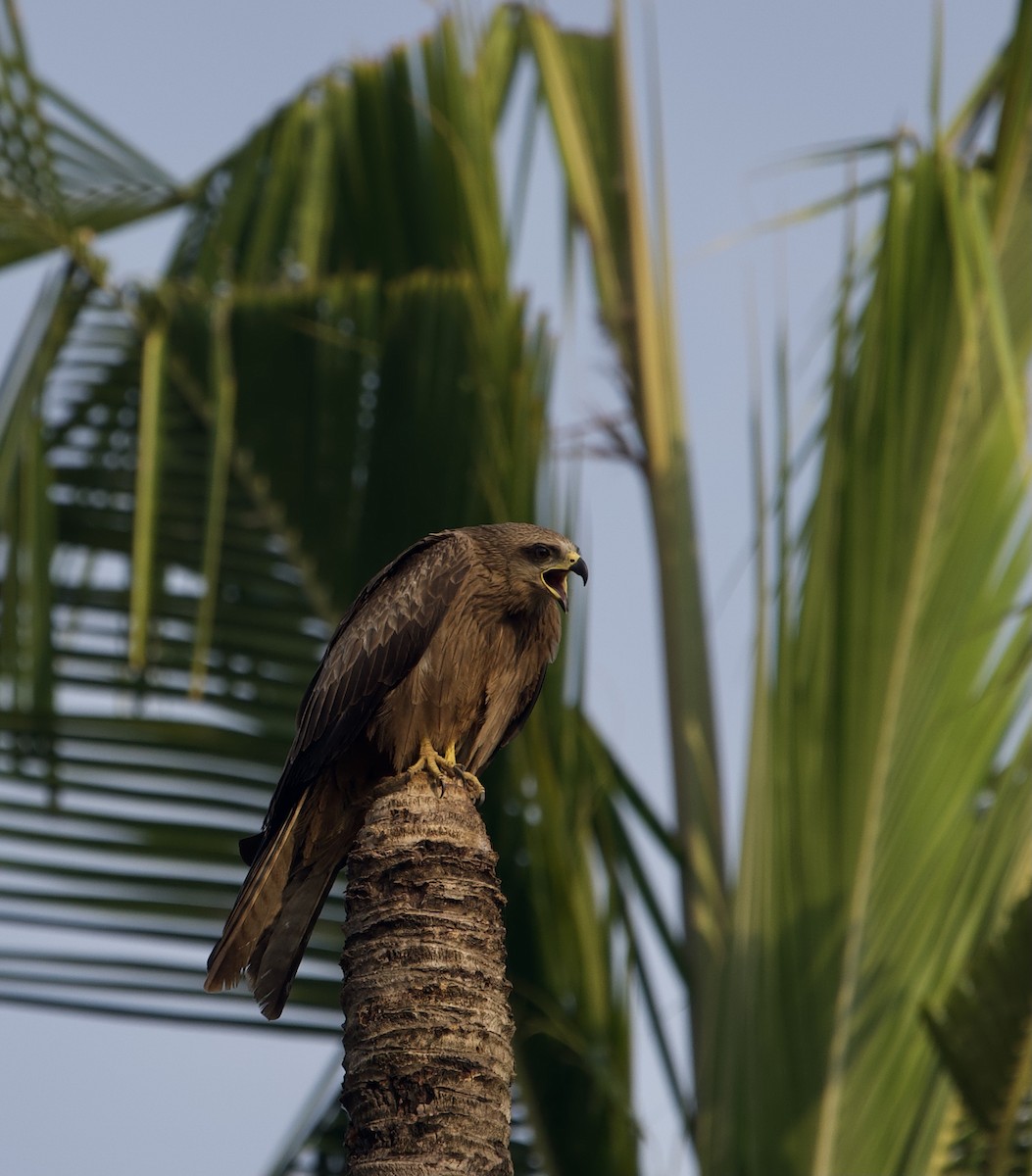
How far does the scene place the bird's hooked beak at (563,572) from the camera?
6598 mm

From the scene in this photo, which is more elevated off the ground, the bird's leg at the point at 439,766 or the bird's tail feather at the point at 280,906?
the bird's leg at the point at 439,766

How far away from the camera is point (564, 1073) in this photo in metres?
7.91

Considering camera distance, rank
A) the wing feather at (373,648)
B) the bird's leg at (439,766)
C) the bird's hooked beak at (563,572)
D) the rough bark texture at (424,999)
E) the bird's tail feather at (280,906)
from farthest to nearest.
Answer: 1. the bird's hooked beak at (563,572)
2. the wing feather at (373,648)
3. the bird's leg at (439,766)
4. the bird's tail feather at (280,906)
5. the rough bark texture at (424,999)

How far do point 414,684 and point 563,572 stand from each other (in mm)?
716

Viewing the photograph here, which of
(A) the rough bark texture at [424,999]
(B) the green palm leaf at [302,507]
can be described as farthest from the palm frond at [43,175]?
(A) the rough bark texture at [424,999]

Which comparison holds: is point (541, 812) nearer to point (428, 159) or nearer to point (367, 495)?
point (367, 495)

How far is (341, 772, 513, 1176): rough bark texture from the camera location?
421 centimetres

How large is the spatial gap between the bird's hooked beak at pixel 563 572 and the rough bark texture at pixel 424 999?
1832mm

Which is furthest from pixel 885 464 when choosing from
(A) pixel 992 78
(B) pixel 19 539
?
(B) pixel 19 539

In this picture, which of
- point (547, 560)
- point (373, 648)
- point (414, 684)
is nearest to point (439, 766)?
point (414, 684)

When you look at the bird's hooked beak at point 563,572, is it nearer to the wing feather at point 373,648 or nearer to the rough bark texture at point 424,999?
the wing feather at point 373,648

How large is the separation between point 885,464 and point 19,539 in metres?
4.27

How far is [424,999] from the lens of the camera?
4367mm

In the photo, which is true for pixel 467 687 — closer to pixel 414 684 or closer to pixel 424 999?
pixel 414 684
